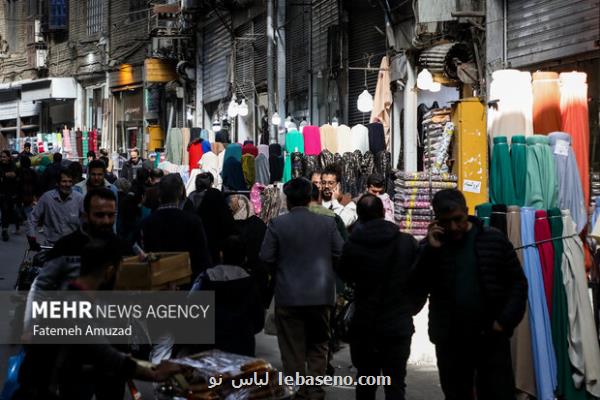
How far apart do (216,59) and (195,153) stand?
Answer: 12739 mm

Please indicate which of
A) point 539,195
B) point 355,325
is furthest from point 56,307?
point 539,195

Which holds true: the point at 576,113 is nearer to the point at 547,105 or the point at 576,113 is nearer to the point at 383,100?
the point at 547,105

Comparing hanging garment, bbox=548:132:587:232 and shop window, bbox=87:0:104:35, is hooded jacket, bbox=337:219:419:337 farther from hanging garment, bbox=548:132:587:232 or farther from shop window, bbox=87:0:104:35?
shop window, bbox=87:0:104:35

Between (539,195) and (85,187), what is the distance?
5150mm

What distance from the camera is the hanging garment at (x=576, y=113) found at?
9922 millimetres

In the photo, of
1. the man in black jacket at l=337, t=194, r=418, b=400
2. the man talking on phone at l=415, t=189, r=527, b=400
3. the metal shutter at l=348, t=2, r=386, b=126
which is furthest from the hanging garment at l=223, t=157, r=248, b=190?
the man talking on phone at l=415, t=189, r=527, b=400

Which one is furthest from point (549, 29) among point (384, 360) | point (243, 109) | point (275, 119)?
point (243, 109)

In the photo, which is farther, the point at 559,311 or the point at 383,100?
the point at 383,100

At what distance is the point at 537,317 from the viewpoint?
7543mm

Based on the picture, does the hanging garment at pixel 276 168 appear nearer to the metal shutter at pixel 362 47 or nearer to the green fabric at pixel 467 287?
the metal shutter at pixel 362 47

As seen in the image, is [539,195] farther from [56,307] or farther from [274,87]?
[274,87]

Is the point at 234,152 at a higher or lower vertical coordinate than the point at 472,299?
higher

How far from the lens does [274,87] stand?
2475 cm

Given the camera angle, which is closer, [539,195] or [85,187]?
[539,195]
